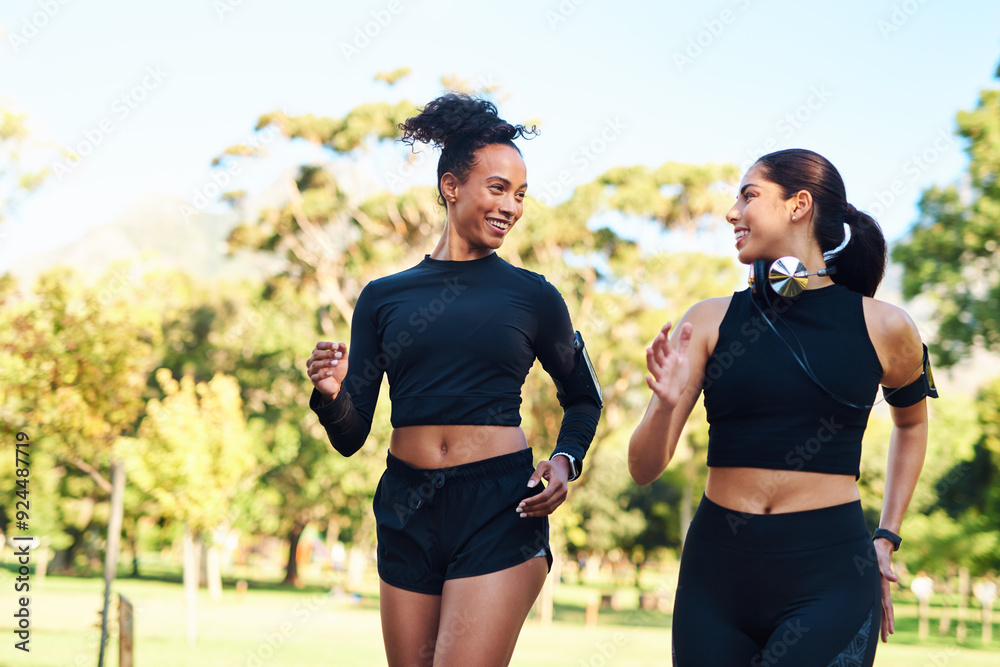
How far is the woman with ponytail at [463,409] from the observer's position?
2.99 metres

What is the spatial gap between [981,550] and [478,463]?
978 inches

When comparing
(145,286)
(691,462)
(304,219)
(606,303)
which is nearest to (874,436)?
(691,462)

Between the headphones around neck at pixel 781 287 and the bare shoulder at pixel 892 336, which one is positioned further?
the bare shoulder at pixel 892 336

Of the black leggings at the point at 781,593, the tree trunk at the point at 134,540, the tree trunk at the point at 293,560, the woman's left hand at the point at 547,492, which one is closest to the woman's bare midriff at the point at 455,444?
the woman's left hand at the point at 547,492

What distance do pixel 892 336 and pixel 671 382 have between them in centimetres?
82

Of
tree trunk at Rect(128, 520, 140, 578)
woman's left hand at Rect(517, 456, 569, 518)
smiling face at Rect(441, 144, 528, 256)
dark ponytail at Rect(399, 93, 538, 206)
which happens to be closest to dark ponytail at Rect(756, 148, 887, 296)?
smiling face at Rect(441, 144, 528, 256)

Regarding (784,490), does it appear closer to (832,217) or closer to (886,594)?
(886,594)

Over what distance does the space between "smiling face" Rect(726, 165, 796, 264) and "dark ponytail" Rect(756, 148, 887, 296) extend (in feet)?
0.10

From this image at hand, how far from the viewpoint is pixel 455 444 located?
3.13 meters

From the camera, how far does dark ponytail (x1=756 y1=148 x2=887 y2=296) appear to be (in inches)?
114

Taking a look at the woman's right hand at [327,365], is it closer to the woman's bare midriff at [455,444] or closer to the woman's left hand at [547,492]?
the woman's bare midriff at [455,444]

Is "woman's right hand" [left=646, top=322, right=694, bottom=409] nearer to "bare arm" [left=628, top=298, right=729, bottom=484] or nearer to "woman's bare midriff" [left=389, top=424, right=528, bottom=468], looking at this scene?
"bare arm" [left=628, top=298, right=729, bottom=484]

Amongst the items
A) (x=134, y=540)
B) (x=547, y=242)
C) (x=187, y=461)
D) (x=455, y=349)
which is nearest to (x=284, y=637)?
(x=187, y=461)

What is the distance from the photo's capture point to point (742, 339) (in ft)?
9.19
